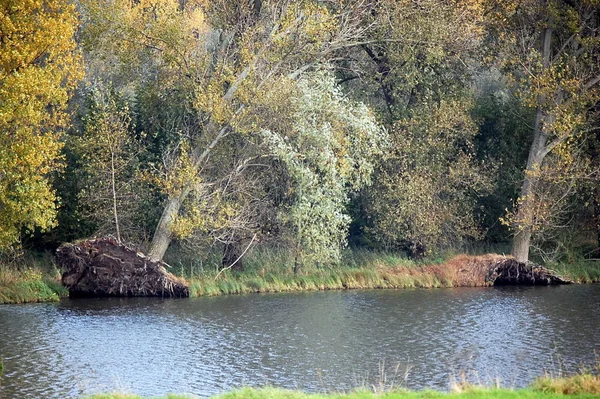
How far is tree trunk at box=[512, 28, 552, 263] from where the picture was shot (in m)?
39.2

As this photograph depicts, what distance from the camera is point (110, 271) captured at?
34.9m

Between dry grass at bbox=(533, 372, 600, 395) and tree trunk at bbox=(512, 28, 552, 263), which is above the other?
tree trunk at bbox=(512, 28, 552, 263)

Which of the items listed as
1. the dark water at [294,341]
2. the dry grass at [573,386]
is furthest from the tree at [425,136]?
the dry grass at [573,386]

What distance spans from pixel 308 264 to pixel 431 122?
8.91 meters

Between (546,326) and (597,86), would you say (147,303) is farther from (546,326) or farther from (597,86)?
(597,86)

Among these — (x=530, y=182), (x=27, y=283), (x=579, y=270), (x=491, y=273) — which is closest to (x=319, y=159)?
(x=491, y=273)

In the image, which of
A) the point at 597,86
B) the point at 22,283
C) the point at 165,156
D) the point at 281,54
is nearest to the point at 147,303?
the point at 22,283

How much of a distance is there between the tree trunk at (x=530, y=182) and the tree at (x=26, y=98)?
1954 centimetres

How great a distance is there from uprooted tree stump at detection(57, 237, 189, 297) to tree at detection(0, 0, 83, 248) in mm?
2213

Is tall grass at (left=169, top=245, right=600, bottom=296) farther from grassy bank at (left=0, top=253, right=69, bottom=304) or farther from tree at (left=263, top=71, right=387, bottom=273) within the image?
grassy bank at (left=0, top=253, right=69, bottom=304)

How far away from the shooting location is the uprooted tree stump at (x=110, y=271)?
3456cm

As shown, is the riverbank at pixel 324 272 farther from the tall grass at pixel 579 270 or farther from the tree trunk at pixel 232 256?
the tree trunk at pixel 232 256

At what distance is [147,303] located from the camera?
111 feet

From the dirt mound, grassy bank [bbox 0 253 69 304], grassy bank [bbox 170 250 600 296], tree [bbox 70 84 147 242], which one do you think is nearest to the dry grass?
grassy bank [bbox 170 250 600 296]
